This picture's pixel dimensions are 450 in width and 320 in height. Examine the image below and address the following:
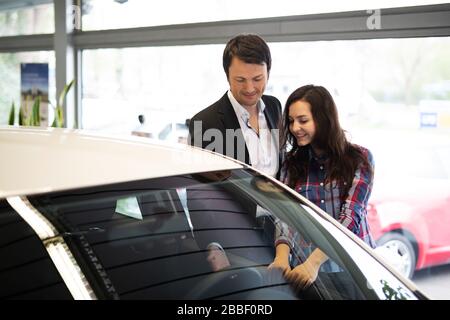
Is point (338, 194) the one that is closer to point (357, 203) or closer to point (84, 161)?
point (357, 203)

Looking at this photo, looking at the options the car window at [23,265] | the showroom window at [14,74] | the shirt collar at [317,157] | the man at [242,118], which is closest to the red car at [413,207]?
the man at [242,118]

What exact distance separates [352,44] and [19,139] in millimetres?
2377

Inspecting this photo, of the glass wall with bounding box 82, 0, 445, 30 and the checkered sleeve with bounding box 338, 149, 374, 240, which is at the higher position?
the glass wall with bounding box 82, 0, 445, 30

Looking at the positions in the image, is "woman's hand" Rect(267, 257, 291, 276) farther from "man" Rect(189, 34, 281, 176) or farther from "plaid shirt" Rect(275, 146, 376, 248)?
"man" Rect(189, 34, 281, 176)

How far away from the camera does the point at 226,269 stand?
61.4 inches

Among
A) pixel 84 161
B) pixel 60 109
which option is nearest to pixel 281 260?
pixel 84 161

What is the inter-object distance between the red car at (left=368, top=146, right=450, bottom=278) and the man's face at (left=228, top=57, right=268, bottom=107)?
1.50m

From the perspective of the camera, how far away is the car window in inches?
47.2

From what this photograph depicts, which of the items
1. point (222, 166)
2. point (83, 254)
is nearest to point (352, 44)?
point (222, 166)

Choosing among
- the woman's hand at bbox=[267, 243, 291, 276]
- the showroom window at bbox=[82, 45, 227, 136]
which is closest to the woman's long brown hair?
the woman's hand at bbox=[267, 243, 291, 276]

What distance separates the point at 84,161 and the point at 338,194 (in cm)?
99

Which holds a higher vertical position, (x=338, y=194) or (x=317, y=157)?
(x=317, y=157)

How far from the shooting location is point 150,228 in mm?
1601
